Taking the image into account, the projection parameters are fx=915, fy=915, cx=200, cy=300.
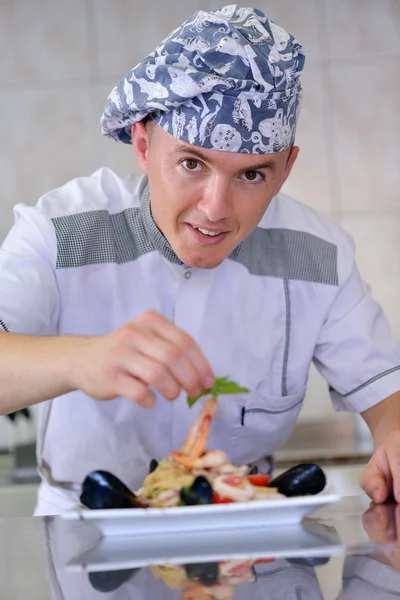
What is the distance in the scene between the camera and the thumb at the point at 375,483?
46.1 inches

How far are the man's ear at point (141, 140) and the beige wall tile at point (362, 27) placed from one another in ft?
4.66

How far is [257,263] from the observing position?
5.09 feet

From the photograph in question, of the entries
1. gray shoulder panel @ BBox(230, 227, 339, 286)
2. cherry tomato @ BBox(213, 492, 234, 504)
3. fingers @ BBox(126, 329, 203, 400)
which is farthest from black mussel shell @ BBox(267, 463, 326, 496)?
gray shoulder panel @ BBox(230, 227, 339, 286)

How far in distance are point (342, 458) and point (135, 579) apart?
71.5 inches

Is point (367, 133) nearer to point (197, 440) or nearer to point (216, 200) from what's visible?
point (216, 200)

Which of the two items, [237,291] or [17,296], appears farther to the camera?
[237,291]

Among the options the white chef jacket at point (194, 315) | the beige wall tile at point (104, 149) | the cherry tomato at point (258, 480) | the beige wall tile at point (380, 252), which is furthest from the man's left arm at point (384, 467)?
the beige wall tile at point (104, 149)

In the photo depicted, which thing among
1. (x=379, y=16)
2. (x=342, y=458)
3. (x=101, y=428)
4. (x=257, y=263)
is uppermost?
(x=379, y=16)

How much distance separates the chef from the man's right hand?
0.23 metres

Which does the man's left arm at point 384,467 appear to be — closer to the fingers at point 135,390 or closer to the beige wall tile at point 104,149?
the fingers at point 135,390

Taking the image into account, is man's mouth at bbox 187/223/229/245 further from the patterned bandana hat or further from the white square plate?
the white square plate

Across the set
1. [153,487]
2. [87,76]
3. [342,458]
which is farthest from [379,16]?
[153,487]

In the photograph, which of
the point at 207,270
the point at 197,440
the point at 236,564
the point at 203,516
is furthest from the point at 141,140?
the point at 236,564

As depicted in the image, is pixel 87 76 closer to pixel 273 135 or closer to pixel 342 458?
pixel 342 458
